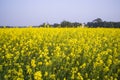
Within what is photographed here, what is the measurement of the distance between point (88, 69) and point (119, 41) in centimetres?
364

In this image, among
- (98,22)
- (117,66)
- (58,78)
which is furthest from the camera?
(98,22)

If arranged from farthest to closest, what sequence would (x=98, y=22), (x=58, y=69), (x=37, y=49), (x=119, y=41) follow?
(x=98, y=22), (x=119, y=41), (x=37, y=49), (x=58, y=69)

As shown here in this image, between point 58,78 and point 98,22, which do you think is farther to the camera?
point 98,22

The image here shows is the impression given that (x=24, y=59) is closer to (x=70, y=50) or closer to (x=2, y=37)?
(x=70, y=50)

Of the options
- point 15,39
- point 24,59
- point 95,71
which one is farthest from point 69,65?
point 15,39

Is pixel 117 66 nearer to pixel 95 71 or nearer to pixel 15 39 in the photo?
pixel 95 71

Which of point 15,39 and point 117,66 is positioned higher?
point 15,39

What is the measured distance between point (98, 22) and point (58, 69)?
16.4m

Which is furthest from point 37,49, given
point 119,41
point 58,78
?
point 119,41

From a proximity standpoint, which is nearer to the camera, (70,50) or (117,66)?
(117,66)

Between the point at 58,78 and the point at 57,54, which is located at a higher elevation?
the point at 57,54

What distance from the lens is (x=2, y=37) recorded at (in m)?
8.74

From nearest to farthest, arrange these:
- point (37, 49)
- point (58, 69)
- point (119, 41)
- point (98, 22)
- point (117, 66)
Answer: point (58, 69) → point (117, 66) → point (37, 49) → point (119, 41) → point (98, 22)

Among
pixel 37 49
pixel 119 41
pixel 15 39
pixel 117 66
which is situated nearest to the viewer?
pixel 117 66
